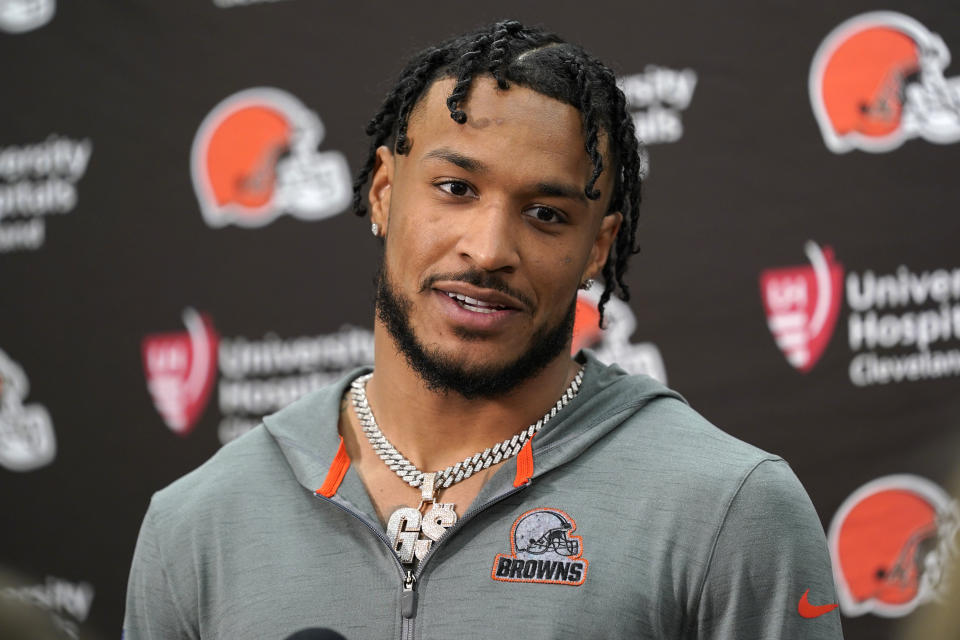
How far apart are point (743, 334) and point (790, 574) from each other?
1.19 meters

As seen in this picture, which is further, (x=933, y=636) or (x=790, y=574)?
(x=933, y=636)

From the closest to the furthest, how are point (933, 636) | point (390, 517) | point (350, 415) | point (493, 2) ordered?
point (390, 517) < point (350, 415) < point (933, 636) < point (493, 2)

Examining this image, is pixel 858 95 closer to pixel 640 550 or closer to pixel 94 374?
pixel 640 550

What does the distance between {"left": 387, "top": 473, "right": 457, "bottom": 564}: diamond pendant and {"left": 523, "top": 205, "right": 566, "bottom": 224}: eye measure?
399mm

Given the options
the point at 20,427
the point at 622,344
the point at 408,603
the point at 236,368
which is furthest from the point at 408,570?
the point at 20,427

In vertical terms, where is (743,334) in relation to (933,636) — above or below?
above

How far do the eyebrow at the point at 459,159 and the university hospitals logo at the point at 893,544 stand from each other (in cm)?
139

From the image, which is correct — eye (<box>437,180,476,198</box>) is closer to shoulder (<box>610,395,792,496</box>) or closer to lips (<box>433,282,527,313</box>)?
lips (<box>433,282,527,313</box>)

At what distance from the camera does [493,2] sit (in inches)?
98.0

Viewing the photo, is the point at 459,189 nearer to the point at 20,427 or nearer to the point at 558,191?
the point at 558,191

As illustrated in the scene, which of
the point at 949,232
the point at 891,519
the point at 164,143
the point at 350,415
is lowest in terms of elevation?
the point at 891,519

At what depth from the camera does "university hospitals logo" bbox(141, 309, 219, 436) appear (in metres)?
2.65

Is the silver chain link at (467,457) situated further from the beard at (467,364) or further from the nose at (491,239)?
the nose at (491,239)

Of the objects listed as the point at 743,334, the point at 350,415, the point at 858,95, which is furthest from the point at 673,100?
the point at 350,415
